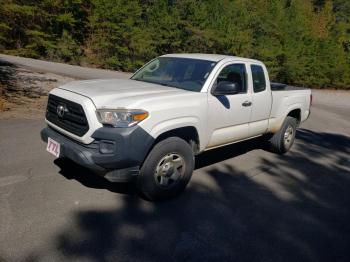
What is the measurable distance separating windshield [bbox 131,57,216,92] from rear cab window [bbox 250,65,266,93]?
0.98 m

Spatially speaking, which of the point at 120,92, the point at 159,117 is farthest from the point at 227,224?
the point at 120,92

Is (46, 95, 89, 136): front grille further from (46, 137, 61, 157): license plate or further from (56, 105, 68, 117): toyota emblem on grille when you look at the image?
(46, 137, 61, 157): license plate

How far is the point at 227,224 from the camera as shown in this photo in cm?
403

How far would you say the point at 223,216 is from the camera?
166 inches

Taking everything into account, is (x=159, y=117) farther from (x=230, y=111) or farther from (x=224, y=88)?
(x=230, y=111)

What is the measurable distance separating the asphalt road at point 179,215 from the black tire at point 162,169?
16cm

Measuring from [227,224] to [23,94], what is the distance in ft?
27.3

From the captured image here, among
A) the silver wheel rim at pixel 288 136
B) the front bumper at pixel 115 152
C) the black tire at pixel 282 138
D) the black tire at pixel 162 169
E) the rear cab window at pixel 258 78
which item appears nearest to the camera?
the front bumper at pixel 115 152

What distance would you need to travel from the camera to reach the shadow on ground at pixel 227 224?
342 centimetres

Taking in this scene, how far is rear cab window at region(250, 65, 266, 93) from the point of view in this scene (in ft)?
19.0

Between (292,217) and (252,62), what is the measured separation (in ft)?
8.79

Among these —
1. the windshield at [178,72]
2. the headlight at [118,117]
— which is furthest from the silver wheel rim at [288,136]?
the headlight at [118,117]

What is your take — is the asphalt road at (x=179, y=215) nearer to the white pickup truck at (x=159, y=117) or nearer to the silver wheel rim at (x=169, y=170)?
the silver wheel rim at (x=169, y=170)

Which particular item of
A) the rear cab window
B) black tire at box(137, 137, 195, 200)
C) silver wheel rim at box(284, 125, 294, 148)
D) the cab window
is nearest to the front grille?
black tire at box(137, 137, 195, 200)
